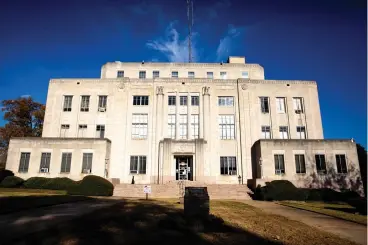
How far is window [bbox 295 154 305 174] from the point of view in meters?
31.2

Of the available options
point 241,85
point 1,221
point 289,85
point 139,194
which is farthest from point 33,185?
point 289,85

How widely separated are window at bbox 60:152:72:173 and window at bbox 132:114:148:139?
896 centimetres

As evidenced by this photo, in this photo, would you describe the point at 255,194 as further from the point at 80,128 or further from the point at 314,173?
the point at 80,128

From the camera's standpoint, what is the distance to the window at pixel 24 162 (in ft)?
105

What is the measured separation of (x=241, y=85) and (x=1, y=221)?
35.1 metres

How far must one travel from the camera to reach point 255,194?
2755cm

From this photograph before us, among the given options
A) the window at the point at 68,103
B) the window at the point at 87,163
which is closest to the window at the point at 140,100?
the window at the point at 68,103

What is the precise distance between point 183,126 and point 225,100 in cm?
764

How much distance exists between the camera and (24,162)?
32.3 meters

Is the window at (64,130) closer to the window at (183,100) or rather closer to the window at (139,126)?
the window at (139,126)

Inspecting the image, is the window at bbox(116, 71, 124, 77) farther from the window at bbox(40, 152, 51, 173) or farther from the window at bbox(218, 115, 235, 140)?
the window at bbox(218, 115, 235, 140)

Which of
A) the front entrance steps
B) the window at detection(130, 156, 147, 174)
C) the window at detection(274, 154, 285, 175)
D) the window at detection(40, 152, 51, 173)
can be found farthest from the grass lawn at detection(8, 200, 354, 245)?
the window at detection(40, 152, 51, 173)

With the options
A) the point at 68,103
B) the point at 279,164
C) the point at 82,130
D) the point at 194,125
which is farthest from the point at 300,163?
the point at 68,103

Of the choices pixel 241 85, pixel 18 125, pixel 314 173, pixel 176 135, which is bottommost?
pixel 314 173
